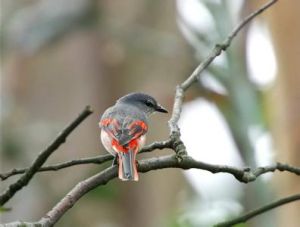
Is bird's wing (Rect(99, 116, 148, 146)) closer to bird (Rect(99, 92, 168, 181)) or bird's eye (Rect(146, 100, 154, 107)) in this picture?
bird (Rect(99, 92, 168, 181))

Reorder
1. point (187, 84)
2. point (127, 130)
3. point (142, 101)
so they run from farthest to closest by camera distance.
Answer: point (142, 101) < point (127, 130) < point (187, 84)

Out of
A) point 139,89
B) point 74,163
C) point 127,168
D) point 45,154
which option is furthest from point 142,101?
point 139,89

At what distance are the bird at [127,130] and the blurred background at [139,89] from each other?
1.24 m

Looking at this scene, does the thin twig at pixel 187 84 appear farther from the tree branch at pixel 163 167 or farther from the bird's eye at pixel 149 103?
the bird's eye at pixel 149 103

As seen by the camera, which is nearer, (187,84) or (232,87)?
(187,84)

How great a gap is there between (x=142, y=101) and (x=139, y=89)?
17.4 ft

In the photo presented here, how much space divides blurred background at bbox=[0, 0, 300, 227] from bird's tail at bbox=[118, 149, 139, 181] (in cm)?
205

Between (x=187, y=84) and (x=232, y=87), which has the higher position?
(x=232, y=87)

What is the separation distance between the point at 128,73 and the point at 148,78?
0.83ft

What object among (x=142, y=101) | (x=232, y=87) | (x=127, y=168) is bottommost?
(x=127, y=168)

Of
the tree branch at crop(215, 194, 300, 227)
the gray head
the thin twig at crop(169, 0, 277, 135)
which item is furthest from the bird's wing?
the tree branch at crop(215, 194, 300, 227)

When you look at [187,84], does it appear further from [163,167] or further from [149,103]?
[149,103]

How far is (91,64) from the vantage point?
9.98m

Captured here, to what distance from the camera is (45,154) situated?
2348 mm
